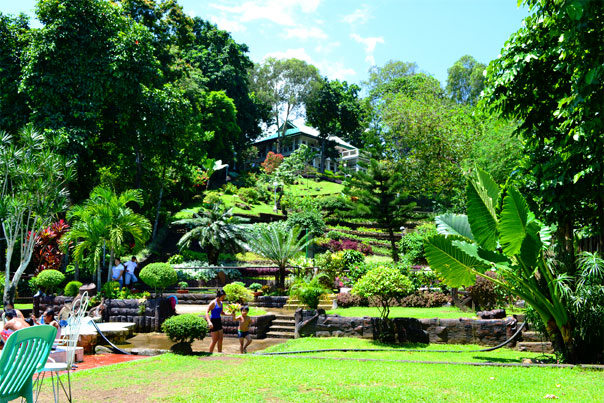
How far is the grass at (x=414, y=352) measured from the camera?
32.0 ft

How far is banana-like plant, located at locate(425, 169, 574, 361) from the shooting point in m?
8.09

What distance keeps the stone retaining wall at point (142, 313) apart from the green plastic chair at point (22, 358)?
1143 cm

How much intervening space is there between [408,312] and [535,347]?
16.2 feet

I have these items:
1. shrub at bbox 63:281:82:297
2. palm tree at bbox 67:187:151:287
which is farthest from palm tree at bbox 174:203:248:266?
shrub at bbox 63:281:82:297

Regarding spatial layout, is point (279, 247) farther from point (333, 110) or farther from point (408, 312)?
point (333, 110)

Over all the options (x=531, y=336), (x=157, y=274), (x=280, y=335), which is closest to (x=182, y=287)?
(x=157, y=274)

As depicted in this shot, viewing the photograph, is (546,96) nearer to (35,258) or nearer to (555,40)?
(555,40)

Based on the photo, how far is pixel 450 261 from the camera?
9250 mm

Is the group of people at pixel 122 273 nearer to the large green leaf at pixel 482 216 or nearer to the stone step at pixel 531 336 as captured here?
the large green leaf at pixel 482 216

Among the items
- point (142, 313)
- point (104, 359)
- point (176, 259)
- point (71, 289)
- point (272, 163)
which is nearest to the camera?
point (104, 359)

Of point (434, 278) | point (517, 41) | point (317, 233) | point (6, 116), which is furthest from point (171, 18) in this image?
point (517, 41)

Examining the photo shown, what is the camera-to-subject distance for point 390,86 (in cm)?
5578

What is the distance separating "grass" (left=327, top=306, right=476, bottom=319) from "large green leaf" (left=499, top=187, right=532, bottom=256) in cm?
639

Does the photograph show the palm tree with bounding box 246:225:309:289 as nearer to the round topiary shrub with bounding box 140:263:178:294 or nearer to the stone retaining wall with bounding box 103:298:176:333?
the round topiary shrub with bounding box 140:263:178:294
